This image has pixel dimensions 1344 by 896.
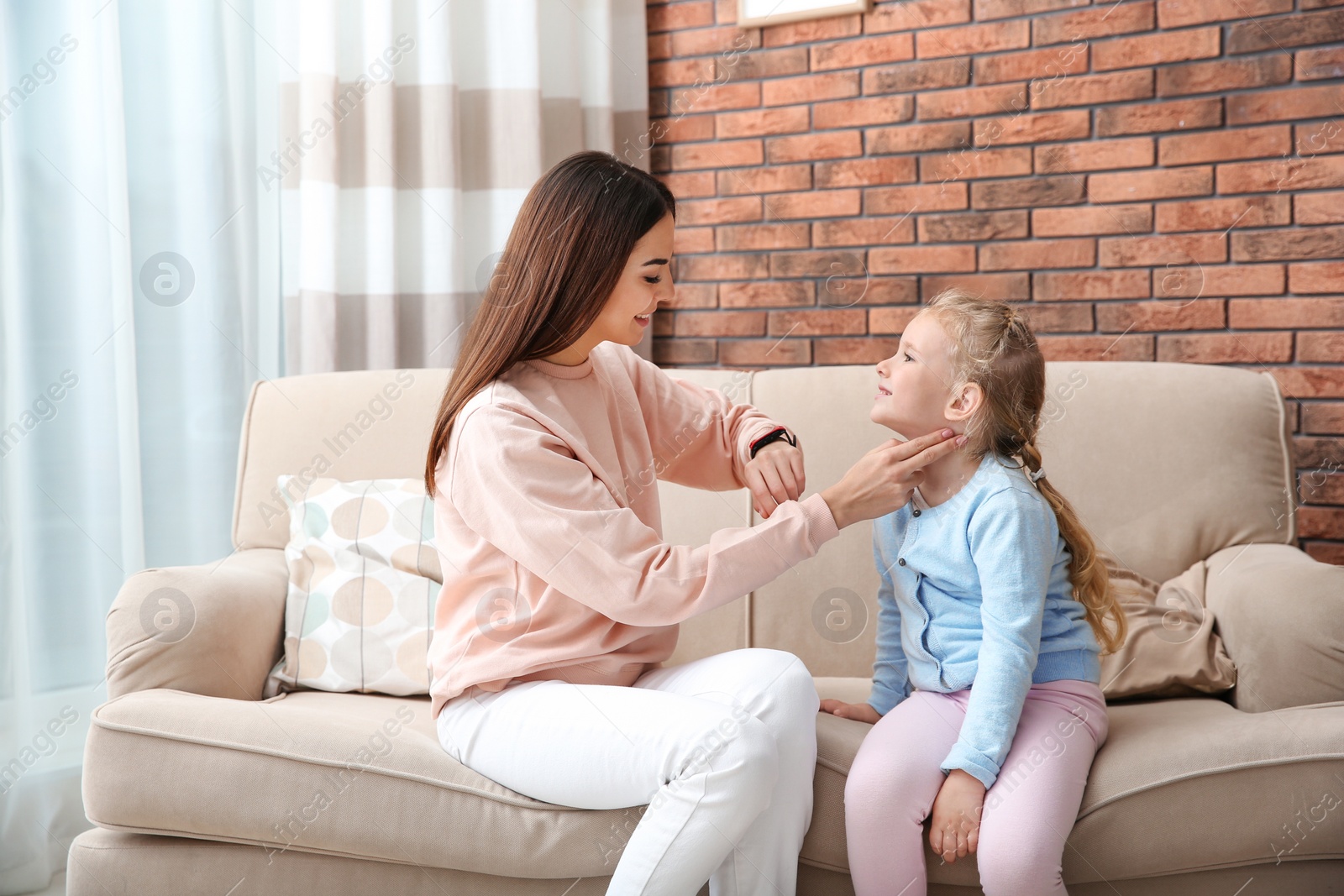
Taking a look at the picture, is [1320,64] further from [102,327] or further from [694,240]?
[102,327]

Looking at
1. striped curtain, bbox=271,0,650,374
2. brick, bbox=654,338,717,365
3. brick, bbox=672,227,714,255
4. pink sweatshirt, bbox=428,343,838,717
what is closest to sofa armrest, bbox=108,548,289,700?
pink sweatshirt, bbox=428,343,838,717

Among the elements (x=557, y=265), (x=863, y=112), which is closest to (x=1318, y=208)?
(x=863, y=112)

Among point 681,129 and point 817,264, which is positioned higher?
point 681,129

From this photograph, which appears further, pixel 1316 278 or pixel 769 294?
pixel 769 294

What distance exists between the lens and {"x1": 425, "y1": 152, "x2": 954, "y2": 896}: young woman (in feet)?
4.05

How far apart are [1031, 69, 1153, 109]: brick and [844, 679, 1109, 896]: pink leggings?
1.49 meters

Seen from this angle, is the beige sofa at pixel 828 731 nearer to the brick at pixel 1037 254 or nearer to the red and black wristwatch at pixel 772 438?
the red and black wristwatch at pixel 772 438

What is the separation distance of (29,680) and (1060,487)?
6.49ft

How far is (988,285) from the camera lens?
2445 millimetres

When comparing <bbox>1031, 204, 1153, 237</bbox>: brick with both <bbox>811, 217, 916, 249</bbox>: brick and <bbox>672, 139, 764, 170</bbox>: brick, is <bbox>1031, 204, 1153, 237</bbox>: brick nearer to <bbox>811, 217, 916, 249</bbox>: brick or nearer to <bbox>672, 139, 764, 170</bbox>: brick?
<bbox>811, 217, 916, 249</bbox>: brick

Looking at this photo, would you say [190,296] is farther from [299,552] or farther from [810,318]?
[810,318]

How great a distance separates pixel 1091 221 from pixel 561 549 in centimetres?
163

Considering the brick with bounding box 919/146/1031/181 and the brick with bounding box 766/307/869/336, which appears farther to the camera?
the brick with bounding box 766/307/869/336

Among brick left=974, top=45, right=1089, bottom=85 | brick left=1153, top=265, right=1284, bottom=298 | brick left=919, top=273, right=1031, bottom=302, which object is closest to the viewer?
brick left=1153, top=265, right=1284, bottom=298
